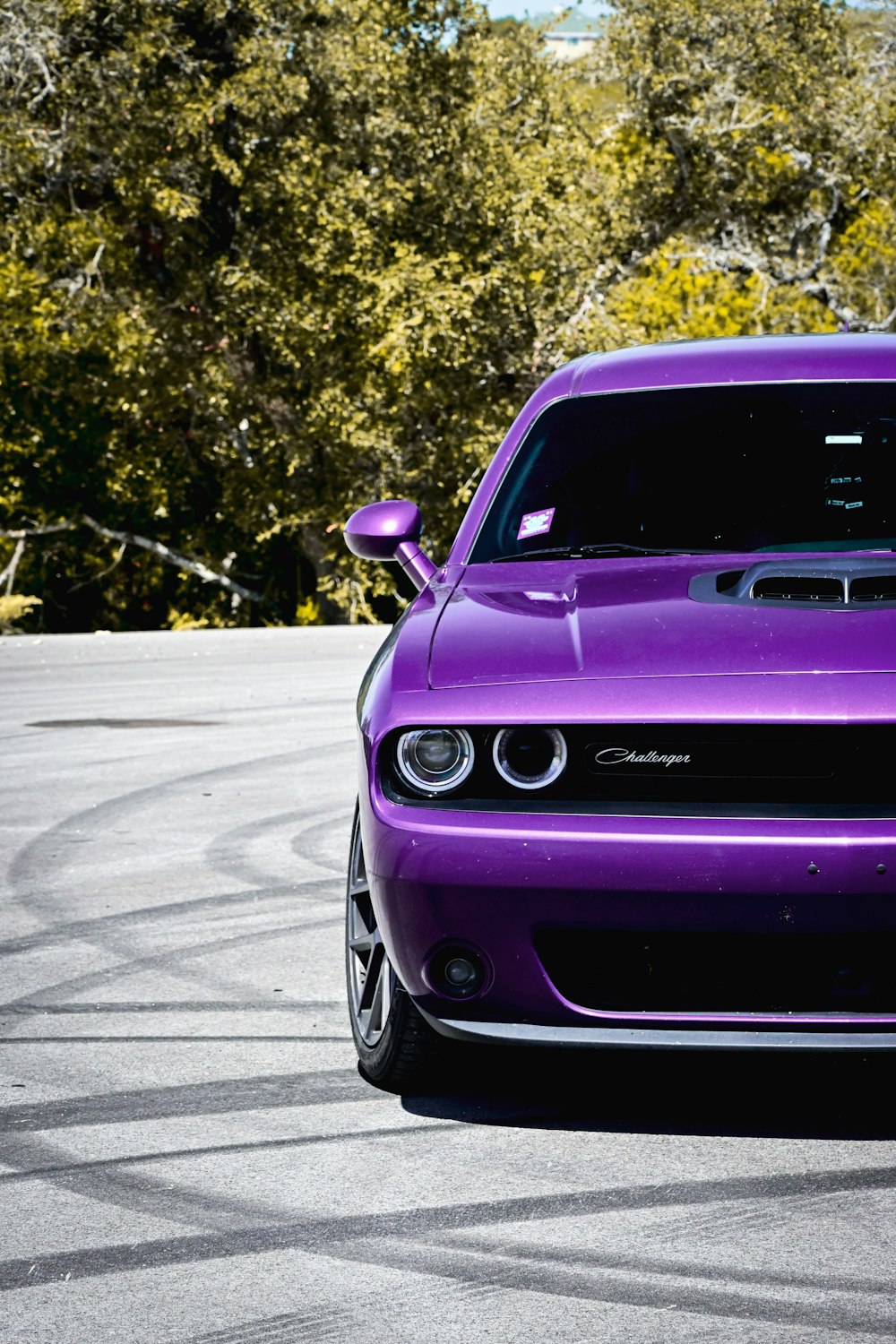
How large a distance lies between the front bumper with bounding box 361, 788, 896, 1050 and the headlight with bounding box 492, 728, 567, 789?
136 mm

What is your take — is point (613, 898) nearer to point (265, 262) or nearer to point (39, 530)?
point (265, 262)

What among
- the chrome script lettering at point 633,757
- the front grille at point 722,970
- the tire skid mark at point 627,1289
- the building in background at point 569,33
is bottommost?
the building in background at point 569,33

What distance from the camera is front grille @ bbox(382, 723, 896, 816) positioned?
12.6ft

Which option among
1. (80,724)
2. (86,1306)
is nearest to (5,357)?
(80,724)

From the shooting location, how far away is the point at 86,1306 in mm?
3248

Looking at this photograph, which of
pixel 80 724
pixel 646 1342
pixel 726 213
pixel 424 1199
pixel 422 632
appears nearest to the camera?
pixel 646 1342

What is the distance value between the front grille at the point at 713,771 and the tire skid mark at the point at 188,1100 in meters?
0.90

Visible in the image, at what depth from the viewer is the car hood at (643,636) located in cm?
398

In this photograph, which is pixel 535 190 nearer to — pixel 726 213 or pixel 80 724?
pixel 726 213

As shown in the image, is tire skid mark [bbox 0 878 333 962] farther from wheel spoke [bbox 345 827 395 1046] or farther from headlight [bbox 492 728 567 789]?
headlight [bbox 492 728 567 789]

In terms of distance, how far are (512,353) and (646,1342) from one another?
90.4 ft

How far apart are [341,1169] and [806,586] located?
1.62 m

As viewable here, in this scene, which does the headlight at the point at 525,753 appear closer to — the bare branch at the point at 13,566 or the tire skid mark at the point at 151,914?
the tire skid mark at the point at 151,914

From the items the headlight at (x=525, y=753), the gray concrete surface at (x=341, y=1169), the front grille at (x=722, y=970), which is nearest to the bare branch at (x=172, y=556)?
the gray concrete surface at (x=341, y=1169)
